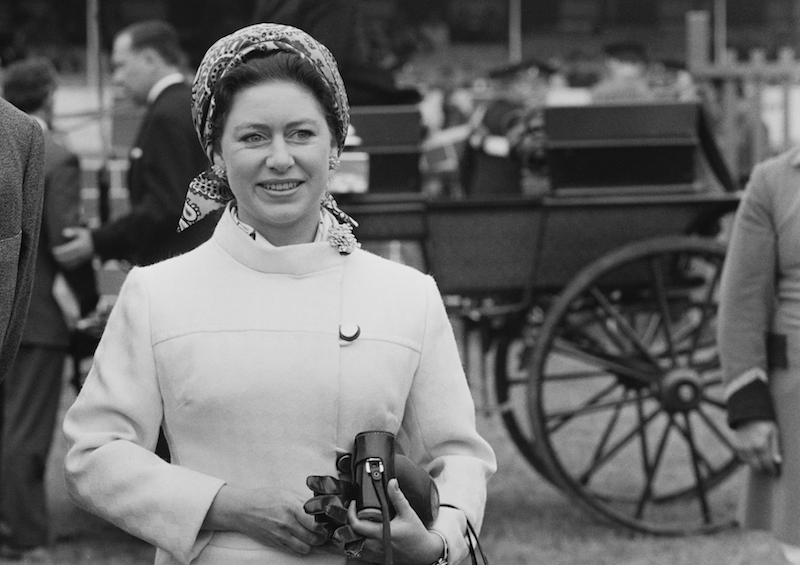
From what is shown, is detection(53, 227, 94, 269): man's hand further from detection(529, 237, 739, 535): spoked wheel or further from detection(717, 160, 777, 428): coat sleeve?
detection(717, 160, 777, 428): coat sleeve

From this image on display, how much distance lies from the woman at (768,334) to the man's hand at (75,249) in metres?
2.55

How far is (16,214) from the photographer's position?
1.73 meters

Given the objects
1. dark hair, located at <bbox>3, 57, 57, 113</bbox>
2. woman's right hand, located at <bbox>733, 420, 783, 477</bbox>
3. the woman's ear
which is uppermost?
the woman's ear

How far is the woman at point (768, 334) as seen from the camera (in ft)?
10.2

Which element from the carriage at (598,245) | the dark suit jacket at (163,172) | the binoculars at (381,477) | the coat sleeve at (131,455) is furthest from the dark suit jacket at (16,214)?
the carriage at (598,245)

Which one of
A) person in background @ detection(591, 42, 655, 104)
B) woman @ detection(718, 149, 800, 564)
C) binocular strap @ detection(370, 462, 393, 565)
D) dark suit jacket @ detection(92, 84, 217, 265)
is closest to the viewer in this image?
binocular strap @ detection(370, 462, 393, 565)

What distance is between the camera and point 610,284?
4883 mm

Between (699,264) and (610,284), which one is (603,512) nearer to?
(610,284)

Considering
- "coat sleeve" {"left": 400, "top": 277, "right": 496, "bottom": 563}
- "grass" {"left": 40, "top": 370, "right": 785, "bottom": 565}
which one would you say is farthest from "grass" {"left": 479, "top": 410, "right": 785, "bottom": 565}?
"coat sleeve" {"left": 400, "top": 277, "right": 496, "bottom": 563}

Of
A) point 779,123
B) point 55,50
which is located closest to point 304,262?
point 779,123

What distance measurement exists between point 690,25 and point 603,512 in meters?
1.96

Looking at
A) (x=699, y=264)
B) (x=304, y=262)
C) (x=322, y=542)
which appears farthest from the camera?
(x=699, y=264)

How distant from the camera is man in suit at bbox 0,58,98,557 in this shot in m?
4.89

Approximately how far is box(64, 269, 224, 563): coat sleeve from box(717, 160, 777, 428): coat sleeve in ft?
5.34
